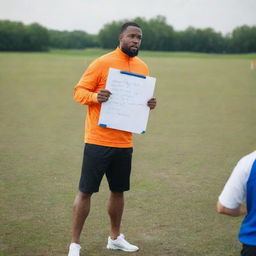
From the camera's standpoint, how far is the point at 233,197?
8.23ft

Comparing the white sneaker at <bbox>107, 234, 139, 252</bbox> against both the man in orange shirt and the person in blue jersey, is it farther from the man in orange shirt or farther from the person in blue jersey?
the person in blue jersey

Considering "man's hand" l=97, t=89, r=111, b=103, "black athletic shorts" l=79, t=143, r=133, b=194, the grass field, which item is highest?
"man's hand" l=97, t=89, r=111, b=103

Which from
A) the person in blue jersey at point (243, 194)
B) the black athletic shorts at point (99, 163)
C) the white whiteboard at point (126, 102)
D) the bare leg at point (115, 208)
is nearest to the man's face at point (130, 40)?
the white whiteboard at point (126, 102)

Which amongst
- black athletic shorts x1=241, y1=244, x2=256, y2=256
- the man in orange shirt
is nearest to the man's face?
the man in orange shirt

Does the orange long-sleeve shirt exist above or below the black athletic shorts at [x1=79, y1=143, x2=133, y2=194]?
above

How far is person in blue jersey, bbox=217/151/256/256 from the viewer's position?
8.12 ft

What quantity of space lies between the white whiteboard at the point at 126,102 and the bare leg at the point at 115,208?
72 centimetres

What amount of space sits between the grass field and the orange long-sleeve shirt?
1164mm

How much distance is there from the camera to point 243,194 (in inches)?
99.7

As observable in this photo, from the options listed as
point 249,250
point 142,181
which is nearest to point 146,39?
point 142,181

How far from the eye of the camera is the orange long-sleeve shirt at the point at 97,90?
4320 mm

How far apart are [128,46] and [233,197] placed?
88.4 inches

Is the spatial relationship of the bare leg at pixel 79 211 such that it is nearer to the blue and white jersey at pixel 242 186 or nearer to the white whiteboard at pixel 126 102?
the white whiteboard at pixel 126 102

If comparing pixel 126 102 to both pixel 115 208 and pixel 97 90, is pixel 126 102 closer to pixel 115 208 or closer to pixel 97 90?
pixel 97 90
